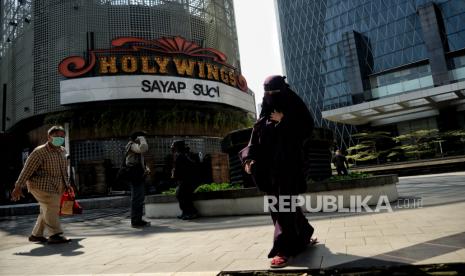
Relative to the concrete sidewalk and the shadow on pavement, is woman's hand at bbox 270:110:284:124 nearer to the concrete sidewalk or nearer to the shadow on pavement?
the concrete sidewalk

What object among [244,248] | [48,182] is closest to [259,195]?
[244,248]

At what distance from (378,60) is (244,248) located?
5180cm

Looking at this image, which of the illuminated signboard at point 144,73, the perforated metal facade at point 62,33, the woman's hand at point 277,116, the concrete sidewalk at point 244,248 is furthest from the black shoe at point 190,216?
the perforated metal facade at point 62,33

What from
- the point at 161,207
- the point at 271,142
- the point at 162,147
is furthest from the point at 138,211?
the point at 162,147

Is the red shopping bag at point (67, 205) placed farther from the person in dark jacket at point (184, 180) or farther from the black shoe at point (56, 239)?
the person in dark jacket at point (184, 180)

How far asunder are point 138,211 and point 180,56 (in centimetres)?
1587

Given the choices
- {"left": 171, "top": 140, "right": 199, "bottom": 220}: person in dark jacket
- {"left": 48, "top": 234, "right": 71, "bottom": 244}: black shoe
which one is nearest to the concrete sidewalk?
{"left": 48, "top": 234, "right": 71, "bottom": 244}: black shoe

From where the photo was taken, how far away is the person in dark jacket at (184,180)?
7.87 m

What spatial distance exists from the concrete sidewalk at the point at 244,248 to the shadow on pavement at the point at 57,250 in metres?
0.01

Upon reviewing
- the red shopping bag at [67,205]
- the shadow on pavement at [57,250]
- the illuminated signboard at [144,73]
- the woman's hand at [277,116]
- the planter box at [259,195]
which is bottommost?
the shadow on pavement at [57,250]

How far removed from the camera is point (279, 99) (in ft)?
11.6

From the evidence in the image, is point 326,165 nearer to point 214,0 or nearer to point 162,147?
point 162,147

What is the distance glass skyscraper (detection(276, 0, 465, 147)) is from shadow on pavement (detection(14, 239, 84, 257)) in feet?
112

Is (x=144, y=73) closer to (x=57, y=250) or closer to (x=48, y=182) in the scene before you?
(x=48, y=182)
